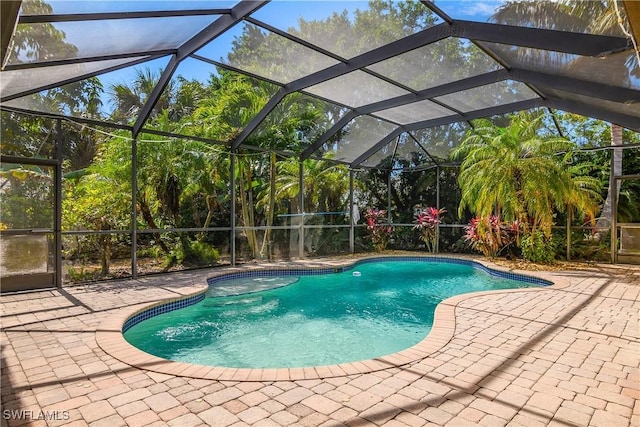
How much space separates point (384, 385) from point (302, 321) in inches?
120

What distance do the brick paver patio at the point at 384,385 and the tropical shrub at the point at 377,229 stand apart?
27.8ft

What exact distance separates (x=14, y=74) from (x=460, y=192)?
1217 centimetres

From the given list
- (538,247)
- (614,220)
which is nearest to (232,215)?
(538,247)

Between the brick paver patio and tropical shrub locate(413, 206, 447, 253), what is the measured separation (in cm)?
806

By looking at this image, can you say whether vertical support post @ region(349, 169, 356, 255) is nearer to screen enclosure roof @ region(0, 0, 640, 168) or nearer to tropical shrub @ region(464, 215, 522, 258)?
screen enclosure roof @ region(0, 0, 640, 168)

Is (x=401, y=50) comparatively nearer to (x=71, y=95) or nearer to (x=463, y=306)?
(x=463, y=306)

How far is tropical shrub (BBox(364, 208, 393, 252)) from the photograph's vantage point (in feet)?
43.0

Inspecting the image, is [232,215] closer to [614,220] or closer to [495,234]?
[495,234]

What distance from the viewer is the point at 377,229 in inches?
518

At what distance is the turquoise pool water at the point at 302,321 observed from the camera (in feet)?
14.4

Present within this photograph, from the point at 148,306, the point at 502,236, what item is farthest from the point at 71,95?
the point at 502,236

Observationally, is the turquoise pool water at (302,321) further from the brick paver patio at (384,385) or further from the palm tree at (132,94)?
the palm tree at (132,94)

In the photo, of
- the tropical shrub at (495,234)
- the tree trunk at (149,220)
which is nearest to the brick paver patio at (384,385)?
the tree trunk at (149,220)

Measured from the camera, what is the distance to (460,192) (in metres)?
12.9
